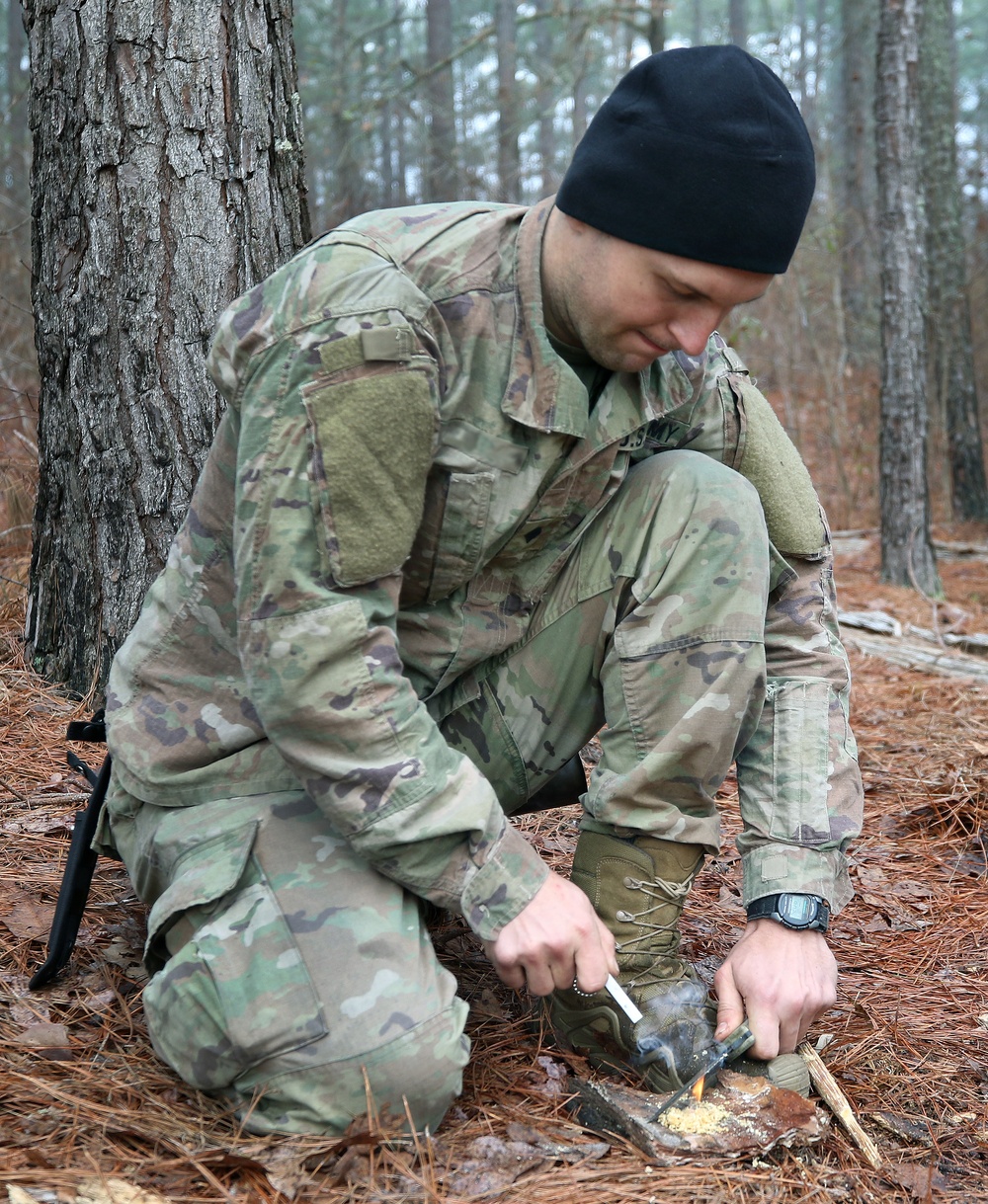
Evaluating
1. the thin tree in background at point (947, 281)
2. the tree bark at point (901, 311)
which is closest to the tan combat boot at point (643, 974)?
the tree bark at point (901, 311)

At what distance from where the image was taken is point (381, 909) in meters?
1.58

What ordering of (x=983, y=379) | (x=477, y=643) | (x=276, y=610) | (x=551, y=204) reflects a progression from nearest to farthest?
(x=276, y=610) → (x=551, y=204) → (x=477, y=643) → (x=983, y=379)

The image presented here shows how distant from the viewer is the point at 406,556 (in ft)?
5.14

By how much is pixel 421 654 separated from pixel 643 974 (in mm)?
628

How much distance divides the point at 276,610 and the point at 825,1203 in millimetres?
1068

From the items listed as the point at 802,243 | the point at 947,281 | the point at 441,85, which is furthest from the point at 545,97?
the point at 947,281

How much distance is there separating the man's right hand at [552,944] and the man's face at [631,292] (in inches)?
31.5

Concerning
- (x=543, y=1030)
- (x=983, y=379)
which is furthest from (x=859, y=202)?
(x=543, y=1030)

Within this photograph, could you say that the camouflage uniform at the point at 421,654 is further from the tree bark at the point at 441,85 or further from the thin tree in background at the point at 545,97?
the tree bark at the point at 441,85

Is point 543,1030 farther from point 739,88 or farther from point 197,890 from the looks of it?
point 739,88

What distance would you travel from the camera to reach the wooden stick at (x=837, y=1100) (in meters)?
1.56

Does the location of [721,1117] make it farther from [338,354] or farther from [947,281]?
[947,281]

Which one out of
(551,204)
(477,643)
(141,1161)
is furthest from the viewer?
(477,643)

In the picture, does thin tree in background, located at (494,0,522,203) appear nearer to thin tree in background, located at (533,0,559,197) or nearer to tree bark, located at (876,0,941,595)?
thin tree in background, located at (533,0,559,197)
